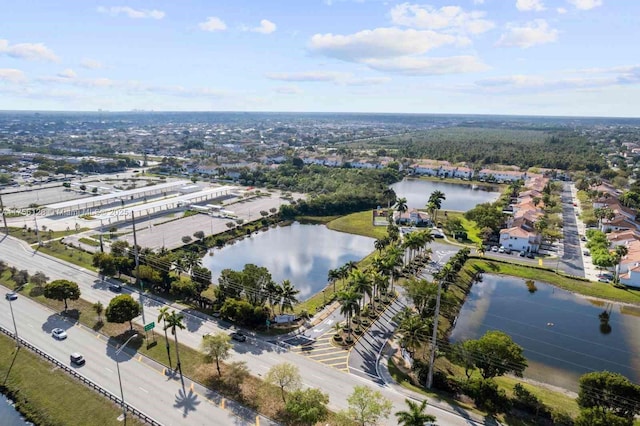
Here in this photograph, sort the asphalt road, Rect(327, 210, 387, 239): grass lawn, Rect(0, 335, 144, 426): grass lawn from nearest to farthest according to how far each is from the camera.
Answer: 1. the asphalt road
2. Rect(0, 335, 144, 426): grass lawn
3. Rect(327, 210, 387, 239): grass lawn

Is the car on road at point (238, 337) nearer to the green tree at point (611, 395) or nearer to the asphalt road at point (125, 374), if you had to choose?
the asphalt road at point (125, 374)

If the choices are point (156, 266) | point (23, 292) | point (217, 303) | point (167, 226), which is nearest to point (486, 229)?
point (217, 303)

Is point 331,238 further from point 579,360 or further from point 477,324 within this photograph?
point 579,360

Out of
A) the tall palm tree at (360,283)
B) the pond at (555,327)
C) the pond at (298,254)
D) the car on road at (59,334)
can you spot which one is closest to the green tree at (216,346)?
the tall palm tree at (360,283)

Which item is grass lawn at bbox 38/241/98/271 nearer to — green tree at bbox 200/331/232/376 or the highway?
the highway

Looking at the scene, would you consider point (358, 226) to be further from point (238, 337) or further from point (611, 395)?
point (611, 395)

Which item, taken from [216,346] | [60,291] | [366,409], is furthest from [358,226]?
[366,409]

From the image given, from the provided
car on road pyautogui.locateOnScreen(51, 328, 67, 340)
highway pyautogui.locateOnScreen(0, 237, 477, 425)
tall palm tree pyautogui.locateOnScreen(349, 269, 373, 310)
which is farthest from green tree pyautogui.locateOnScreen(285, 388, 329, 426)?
car on road pyautogui.locateOnScreen(51, 328, 67, 340)
